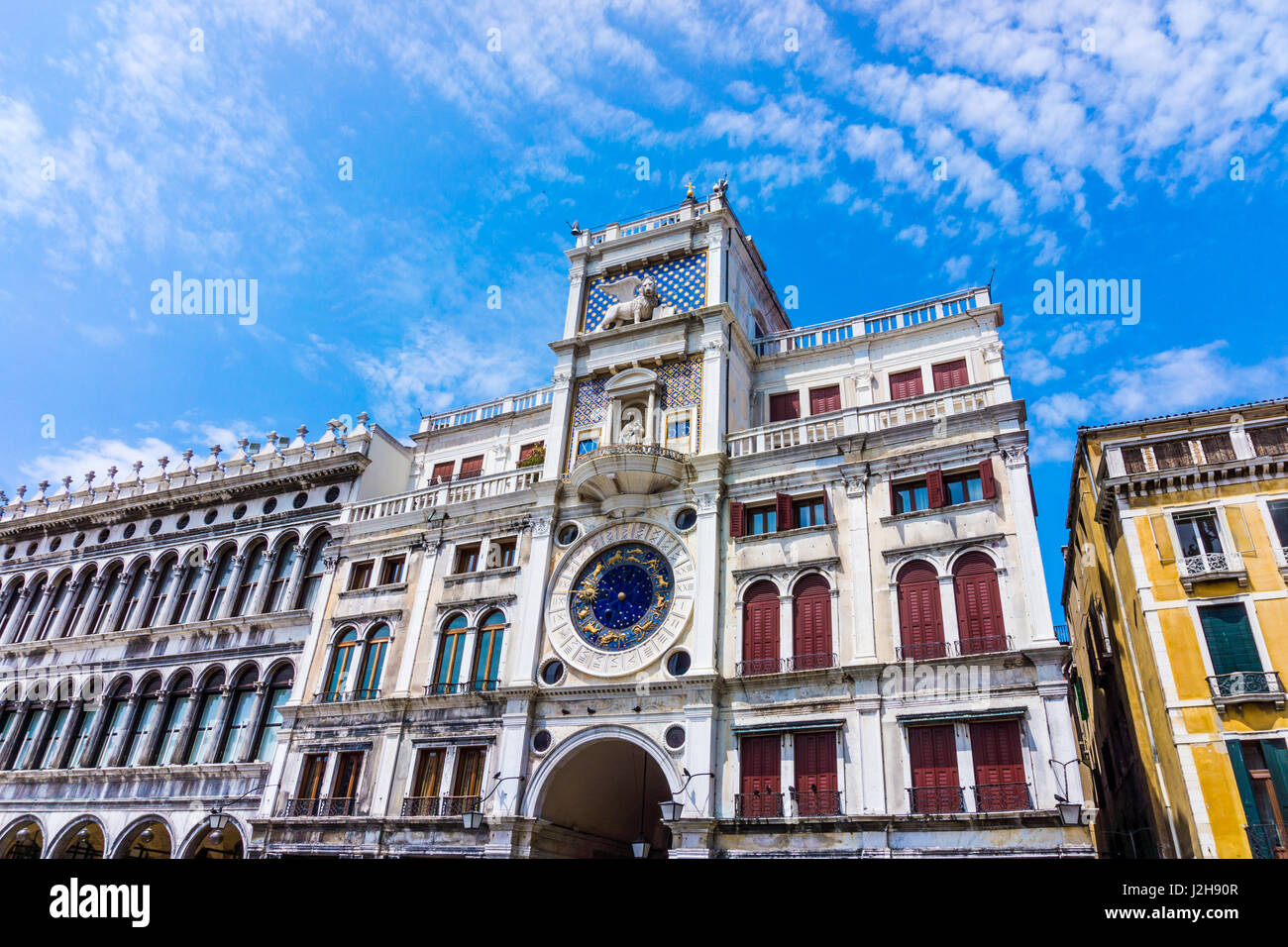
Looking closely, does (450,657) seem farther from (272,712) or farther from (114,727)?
(114,727)

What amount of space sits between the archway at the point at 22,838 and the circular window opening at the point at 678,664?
27918mm

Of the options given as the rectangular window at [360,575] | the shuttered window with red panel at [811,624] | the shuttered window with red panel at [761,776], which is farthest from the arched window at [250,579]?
the shuttered window with red panel at [811,624]

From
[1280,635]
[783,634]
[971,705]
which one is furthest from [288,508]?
[1280,635]

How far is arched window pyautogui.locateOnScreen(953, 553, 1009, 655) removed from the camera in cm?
2117

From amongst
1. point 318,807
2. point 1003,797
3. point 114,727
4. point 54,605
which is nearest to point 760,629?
point 1003,797

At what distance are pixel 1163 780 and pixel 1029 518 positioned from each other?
854 centimetres

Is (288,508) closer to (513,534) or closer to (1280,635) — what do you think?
(513,534)

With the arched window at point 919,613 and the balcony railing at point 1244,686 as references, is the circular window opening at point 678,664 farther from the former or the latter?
the balcony railing at point 1244,686

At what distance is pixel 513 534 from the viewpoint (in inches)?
1163

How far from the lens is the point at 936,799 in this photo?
19969 millimetres

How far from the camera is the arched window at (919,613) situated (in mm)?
21797

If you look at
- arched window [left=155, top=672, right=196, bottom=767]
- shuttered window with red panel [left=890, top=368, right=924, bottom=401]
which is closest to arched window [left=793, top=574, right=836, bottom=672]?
shuttered window with red panel [left=890, top=368, right=924, bottom=401]

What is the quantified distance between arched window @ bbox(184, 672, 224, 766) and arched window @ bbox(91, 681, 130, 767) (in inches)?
145
